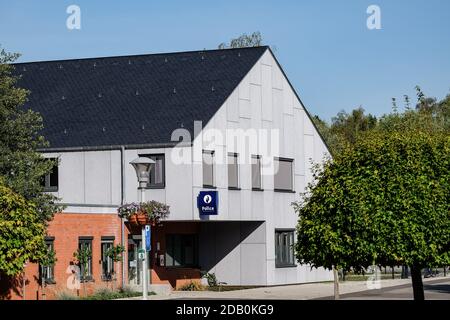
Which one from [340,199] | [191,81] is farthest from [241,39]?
[340,199]

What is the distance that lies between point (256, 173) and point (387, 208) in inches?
1058

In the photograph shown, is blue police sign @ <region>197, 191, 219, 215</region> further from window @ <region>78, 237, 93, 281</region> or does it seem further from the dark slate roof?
window @ <region>78, 237, 93, 281</region>

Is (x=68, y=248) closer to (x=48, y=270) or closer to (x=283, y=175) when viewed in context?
(x=48, y=270)

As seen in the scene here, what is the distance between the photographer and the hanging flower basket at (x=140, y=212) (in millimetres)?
44625

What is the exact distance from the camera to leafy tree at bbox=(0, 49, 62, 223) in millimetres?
38094

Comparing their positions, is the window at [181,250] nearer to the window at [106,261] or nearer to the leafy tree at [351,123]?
the window at [106,261]

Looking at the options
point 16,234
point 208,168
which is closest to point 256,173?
point 208,168

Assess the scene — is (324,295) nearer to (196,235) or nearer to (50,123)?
(196,235)

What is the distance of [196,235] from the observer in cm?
5100

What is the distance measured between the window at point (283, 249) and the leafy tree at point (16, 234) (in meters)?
25.6

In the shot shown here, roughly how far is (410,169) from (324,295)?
61.5 ft

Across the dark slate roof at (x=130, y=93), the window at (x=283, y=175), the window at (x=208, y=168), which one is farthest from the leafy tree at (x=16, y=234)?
the window at (x=283, y=175)

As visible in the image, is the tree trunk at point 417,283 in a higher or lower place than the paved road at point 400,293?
higher

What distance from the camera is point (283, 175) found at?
52969 millimetres
